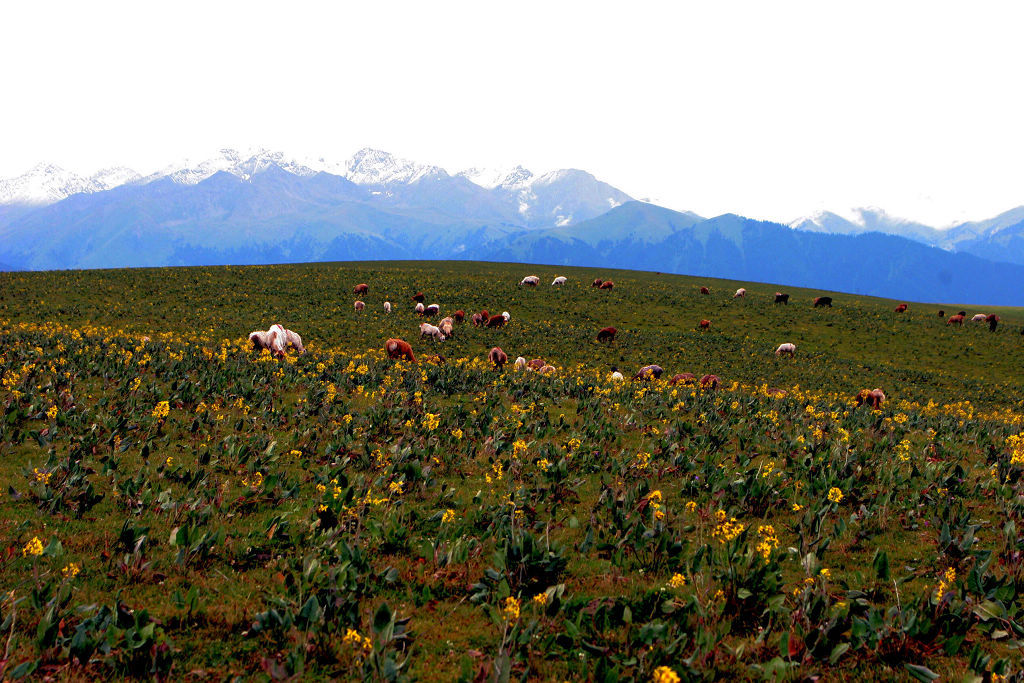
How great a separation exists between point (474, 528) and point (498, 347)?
26.1 m

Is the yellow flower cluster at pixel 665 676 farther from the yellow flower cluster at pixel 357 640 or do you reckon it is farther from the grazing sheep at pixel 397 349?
the grazing sheep at pixel 397 349

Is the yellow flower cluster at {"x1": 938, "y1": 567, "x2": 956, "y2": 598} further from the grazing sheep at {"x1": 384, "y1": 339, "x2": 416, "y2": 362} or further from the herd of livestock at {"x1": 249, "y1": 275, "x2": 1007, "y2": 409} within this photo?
the grazing sheep at {"x1": 384, "y1": 339, "x2": 416, "y2": 362}

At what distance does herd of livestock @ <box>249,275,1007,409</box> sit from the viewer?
25.1m

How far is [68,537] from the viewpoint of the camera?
21.3ft

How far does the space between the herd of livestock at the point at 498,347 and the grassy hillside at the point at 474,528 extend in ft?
21.8

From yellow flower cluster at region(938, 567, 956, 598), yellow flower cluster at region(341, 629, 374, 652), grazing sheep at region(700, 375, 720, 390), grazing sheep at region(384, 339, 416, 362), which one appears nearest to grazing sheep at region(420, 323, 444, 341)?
grazing sheep at region(384, 339, 416, 362)

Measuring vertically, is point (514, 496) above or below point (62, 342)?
below

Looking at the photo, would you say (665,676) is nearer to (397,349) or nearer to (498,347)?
(397,349)

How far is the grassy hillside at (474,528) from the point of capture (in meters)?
4.89

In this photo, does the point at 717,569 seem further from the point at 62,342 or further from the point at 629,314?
the point at 629,314

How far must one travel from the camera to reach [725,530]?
6.68 m

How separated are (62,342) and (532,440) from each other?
673 inches

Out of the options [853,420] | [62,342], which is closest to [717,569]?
[853,420]

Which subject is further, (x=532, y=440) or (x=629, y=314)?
(x=629, y=314)
